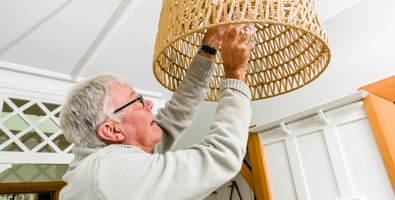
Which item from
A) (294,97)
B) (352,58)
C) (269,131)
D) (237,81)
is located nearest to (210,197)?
(269,131)

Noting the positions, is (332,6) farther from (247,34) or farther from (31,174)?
(31,174)

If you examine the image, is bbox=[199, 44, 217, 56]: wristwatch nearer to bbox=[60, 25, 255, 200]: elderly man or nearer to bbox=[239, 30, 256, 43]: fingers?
bbox=[60, 25, 255, 200]: elderly man

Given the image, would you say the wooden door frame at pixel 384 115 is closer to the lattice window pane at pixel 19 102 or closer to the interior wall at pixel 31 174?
the lattice window pane at pixel 19 102

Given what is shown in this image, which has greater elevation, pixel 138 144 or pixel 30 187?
pixel 30 187

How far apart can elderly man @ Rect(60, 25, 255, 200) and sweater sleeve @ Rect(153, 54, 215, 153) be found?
0.03 meters

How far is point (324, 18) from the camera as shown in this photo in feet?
5.26

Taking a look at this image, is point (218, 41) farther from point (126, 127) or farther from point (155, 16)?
point (155, 16)

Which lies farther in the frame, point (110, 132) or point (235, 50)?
point (110, 132)

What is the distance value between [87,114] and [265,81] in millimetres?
507

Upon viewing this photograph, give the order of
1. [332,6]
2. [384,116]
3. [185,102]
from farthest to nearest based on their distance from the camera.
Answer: [332,6] → [384,116] → [185,102]

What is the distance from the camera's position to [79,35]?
1664mm

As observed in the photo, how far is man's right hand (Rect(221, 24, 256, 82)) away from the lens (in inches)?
24.3

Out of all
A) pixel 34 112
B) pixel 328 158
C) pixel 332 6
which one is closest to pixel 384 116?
pixel 328 158

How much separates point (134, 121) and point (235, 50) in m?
0.36
